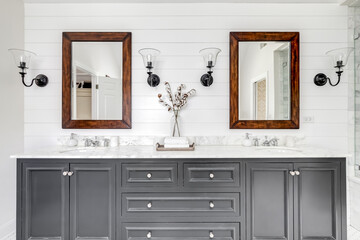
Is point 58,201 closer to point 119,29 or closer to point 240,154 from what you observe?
point 240,154

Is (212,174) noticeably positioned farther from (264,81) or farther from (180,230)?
(264,81)

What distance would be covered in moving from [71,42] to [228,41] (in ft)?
5.81

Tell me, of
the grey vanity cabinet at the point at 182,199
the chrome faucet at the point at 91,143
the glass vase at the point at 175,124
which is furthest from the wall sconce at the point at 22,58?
the glass vase at the point at 175,124

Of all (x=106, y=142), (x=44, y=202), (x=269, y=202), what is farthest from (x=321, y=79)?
(x=44, y=202)

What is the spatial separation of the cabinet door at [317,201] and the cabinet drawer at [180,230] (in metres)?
0.55

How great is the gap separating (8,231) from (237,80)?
9.40ft

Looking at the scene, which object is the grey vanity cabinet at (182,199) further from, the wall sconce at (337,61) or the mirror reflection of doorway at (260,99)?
the wall sconce at (337,61)

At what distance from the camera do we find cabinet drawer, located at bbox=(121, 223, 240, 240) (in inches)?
64.5

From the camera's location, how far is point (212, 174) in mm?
1641

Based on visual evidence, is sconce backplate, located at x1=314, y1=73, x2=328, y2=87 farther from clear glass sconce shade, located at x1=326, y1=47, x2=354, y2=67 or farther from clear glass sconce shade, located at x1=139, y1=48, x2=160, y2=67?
clear glass sconce shade, located at x1=139, y1=48, x2=160, y2=67

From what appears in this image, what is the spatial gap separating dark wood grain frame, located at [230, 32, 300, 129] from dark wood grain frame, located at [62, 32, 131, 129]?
1164 mm

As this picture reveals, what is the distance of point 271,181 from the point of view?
165 centimetres

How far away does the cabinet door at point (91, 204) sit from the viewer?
1.64 m

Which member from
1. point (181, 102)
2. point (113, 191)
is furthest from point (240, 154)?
point (113, 191)
